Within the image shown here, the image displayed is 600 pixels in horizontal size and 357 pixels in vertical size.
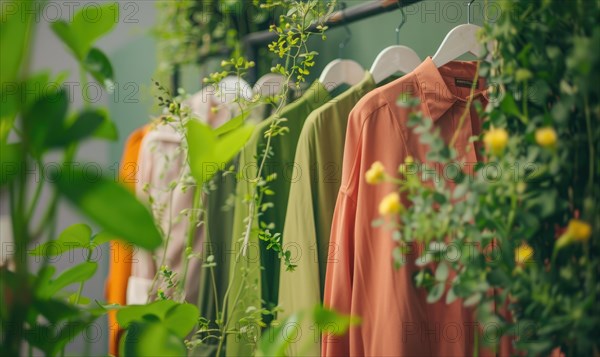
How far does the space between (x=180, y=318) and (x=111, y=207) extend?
35 cm

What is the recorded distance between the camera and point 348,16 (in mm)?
1618

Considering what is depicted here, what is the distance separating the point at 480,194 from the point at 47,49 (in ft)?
7.85

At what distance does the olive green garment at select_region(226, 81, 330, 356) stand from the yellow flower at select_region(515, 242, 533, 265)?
0.70 m

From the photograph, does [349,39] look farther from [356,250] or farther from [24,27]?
[24,27]

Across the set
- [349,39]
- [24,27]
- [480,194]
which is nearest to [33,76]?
[24,27]

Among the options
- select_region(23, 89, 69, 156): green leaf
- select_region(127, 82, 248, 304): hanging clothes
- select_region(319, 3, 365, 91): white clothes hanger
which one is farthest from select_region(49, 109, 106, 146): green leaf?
select_region(127, 82, 248, 304): hanging clothes

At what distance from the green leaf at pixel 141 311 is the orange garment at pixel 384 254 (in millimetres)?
410

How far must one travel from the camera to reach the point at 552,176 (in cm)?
89

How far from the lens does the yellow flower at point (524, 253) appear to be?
0.90 metres

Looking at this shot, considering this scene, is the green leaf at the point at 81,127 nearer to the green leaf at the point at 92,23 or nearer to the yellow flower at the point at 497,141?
the green leaf at the point at 92,23

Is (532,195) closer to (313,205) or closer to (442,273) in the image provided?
(442,273)

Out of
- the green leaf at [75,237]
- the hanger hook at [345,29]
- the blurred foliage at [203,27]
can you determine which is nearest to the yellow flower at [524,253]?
the green leaf at [75,237]

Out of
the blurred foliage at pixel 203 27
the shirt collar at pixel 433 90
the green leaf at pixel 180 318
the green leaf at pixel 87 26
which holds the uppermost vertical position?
the blurred foliage at pixel 203 27

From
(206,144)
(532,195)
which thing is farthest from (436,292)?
(206,144)
